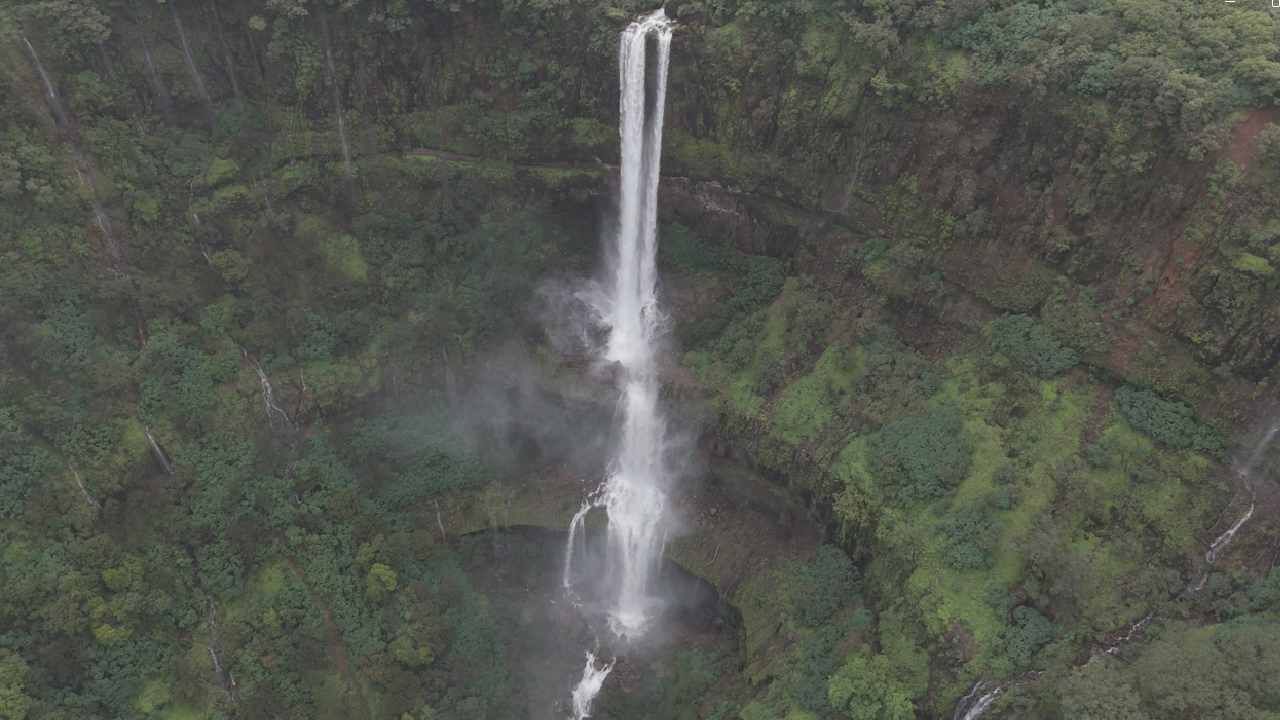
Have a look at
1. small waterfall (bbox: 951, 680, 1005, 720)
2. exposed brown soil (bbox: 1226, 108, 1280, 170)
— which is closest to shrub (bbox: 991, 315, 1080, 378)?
exposed brown soil (bbox: 1226, 108, 1280, 170)

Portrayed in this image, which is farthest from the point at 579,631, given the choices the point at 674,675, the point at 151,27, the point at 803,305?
the point at 151,27

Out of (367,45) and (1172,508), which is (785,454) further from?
(367,45)

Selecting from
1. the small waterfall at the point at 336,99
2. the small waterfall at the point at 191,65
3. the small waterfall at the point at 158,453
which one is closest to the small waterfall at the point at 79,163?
the small waterfall at the point at 191,65

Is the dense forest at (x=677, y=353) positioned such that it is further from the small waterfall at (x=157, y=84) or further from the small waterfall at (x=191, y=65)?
the small waterfall at (x=157, y=84)

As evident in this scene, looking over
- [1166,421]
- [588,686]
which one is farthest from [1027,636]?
[588,686]

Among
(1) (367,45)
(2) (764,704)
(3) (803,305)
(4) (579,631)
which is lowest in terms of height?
(4) (579,631)

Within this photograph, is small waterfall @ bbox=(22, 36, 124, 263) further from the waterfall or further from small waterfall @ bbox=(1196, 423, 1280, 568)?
small waterfall @ bbox=(1196, 423, 1280, 568)
